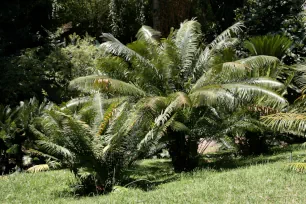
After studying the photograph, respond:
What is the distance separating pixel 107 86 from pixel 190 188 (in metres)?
3.62

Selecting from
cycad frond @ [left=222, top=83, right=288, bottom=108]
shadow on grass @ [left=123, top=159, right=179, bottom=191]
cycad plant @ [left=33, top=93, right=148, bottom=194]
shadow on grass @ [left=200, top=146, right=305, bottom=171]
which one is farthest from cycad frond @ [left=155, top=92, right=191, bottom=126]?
shadow on grass @ [left=200, top=146, right=305, bottom=171]

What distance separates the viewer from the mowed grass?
595 centimetres

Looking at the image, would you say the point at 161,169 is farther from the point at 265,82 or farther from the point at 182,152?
the point at 265,82


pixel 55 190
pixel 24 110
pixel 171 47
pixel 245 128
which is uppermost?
pixel 171 47

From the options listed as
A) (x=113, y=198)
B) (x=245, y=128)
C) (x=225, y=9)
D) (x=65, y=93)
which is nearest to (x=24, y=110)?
(x=65, y=93)

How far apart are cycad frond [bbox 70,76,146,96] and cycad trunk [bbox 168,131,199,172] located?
1.25 metres

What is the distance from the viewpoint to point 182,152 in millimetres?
10070

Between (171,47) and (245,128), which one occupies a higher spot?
(171,47)

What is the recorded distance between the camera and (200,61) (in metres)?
10.9

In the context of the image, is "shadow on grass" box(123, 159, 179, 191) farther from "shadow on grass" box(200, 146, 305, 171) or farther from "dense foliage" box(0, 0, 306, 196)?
"shadow on grass" box(200, 146, 305, 171)

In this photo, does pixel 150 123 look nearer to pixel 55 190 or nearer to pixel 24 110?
pixel 55 190

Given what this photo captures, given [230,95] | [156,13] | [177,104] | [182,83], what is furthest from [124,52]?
[156,13]

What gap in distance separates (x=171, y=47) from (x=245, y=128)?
2.50 metres

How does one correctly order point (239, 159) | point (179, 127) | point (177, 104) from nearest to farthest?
point (177, 104)
point (179, 127)
point (239, 159)
